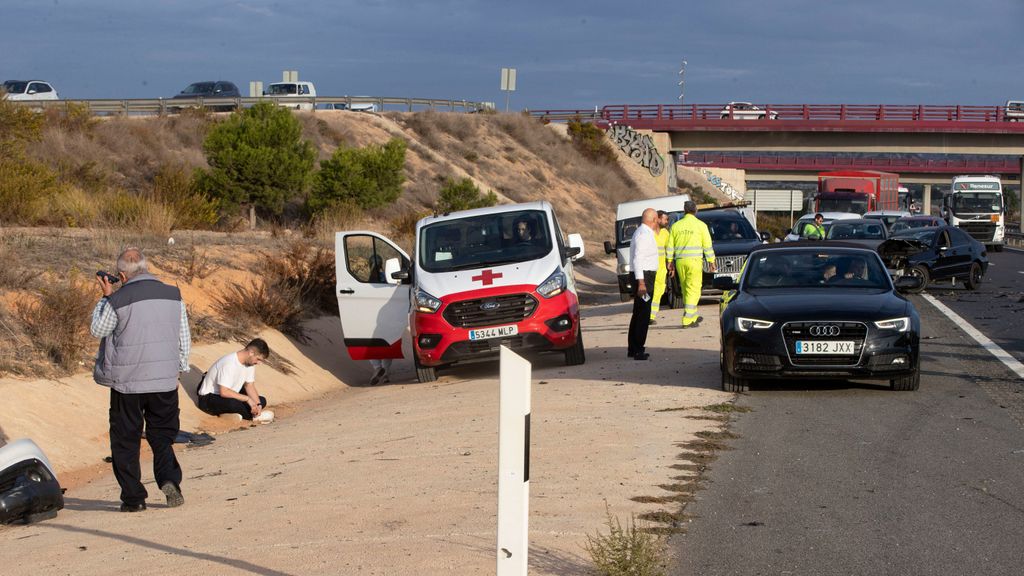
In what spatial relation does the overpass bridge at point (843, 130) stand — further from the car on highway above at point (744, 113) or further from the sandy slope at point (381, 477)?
the sandy slope at point (381, 477)

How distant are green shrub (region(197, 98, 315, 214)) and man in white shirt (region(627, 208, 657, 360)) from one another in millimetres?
23849

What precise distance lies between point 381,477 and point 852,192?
148ft

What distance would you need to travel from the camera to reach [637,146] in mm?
80688

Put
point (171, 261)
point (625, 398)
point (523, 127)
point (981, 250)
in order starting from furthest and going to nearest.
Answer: point (523, 127), point (981, 250), point (171, 261), point (625, 398)

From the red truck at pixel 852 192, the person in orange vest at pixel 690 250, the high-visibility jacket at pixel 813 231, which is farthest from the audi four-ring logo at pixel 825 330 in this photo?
the red truck at pixel 852 192

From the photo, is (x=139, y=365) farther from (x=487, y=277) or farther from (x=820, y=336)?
(x=487, y=277)

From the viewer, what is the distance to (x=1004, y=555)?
21.4 ft

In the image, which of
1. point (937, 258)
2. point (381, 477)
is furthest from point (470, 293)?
point (937, 258)

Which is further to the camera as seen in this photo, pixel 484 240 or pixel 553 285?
pixel 484 240

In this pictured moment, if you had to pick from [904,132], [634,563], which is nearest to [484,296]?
[634,563]

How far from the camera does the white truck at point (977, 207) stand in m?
57.2

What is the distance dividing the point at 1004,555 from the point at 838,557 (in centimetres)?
84

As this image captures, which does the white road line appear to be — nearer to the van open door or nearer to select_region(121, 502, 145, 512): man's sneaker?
the van open door

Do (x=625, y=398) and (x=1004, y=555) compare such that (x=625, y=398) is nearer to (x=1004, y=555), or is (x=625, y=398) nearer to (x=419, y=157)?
(x=1004, y=555)
